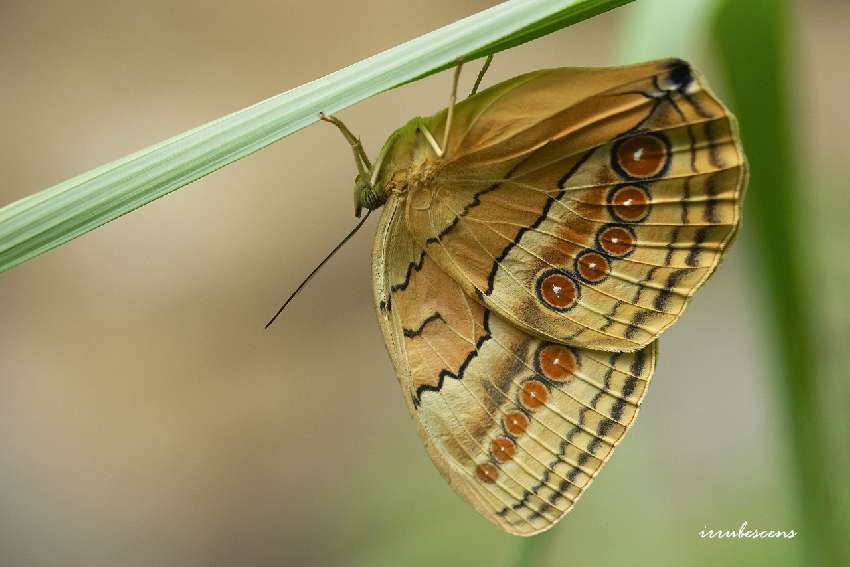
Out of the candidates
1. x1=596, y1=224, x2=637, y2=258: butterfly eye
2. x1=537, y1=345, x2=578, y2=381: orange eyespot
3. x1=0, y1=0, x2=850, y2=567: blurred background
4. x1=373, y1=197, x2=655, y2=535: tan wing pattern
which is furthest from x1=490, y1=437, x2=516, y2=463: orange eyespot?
x1=0, y1=0, x2=850, y2=567: blurred background

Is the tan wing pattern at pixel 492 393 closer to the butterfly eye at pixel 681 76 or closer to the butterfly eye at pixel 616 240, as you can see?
the butterfly eye at pixel 616 240

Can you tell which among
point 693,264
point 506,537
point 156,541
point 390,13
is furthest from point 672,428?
point 390,13

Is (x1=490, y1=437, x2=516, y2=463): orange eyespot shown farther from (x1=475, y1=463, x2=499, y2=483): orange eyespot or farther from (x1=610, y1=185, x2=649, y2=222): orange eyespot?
(x1=610, y1=185, x2=649, y2=222): orange eyespot

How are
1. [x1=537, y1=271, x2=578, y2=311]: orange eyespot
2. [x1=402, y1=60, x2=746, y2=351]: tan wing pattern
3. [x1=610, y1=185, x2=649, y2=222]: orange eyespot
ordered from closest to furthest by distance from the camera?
[x1=402, y1=60, x2=746, y2=351]: tan wing pattern < [x1=610, y1=185, x2=649, y2=222]: orange eyespot < [x1=537, y1=271, x2=578, y2=311]: orange eyespot

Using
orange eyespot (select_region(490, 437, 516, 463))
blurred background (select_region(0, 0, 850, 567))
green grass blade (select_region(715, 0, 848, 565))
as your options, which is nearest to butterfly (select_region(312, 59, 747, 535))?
orange eyespot (select_region(490, 437, 516, 463))

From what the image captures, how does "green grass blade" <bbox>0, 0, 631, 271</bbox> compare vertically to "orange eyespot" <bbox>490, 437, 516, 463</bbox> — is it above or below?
above

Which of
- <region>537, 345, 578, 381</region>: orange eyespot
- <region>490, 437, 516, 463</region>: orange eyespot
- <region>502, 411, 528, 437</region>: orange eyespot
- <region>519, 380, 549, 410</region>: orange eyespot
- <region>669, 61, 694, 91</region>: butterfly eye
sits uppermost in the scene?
<region>669, 61, 694, 91</region>: butterfly eye

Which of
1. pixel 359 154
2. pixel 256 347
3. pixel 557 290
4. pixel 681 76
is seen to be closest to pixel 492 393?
pixel 557 290

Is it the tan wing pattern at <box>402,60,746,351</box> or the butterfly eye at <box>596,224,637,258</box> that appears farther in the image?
the butterfly eye at <box>596,224,637,258</box>

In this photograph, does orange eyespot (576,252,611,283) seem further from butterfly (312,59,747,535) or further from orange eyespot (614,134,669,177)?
orange eyespot (614,134,669,177)

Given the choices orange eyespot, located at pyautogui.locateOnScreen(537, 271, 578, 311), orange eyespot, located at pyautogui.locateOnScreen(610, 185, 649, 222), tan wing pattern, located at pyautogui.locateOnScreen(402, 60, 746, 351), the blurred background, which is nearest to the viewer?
tan wing pattern, located at pyautogui.locateOnScreen(402, 60, 746, 351)
